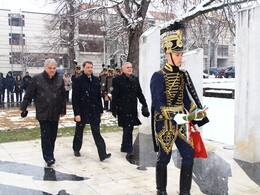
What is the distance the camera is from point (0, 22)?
191 ft

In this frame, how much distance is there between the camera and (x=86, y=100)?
6.28 meters

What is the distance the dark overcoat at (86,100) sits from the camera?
6246mm

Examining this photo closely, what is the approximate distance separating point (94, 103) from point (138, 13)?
11.3 metres

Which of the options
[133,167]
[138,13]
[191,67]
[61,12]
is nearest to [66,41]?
[61,12]

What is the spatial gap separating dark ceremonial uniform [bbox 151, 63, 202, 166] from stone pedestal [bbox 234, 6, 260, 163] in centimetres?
232

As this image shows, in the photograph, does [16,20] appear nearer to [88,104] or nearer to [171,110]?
[88,104]

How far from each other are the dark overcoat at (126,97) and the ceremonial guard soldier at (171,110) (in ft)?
7.74

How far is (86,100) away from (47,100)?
2.50ft

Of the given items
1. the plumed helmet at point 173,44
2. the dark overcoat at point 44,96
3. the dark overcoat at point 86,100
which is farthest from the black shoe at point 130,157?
the plumed helmet at point 173,44

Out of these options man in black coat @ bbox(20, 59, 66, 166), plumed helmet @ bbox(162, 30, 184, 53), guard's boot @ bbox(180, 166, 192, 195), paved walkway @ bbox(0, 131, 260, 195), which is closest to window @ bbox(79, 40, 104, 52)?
paved walkway @ bbox(0, 131, 260, 195)

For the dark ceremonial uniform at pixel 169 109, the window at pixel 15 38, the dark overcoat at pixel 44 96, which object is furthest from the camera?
the window at pixel 15 38

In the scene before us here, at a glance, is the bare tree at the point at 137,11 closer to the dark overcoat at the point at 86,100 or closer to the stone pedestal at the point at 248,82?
the stone pedestal at the point at 248,82

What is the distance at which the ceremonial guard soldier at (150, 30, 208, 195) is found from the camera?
13.3 ft

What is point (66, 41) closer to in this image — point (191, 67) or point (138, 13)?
point (138, 13)
